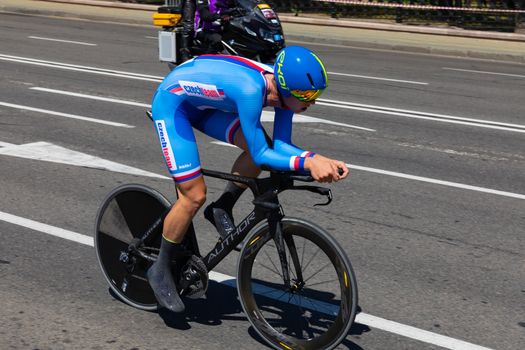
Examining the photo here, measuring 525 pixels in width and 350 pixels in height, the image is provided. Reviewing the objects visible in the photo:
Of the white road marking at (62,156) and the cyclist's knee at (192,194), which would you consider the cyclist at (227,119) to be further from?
the white road marking at (62,156)

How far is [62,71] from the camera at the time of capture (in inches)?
590

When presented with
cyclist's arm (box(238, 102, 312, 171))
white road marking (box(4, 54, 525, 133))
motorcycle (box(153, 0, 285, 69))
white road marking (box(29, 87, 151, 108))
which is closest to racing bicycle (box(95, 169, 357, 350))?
cyclist's arm (box(238, 102, 312, 171))

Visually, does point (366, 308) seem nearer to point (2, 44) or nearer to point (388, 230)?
point (388, 230)

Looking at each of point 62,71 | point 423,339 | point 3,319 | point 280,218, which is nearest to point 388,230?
point 423,339

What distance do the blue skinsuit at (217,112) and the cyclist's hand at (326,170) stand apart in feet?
0.31

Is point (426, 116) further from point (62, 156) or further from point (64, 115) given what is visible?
point (62, 156)

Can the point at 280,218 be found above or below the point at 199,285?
above

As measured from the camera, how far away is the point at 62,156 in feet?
29.7

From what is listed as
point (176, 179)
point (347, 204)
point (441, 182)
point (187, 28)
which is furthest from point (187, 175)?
point (441, 182)

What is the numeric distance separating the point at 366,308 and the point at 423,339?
0.53 meters

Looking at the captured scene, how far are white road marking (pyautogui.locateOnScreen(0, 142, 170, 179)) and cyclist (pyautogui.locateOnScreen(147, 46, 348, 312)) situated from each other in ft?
11.5

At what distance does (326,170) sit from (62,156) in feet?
17.9

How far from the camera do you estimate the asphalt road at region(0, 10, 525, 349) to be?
16.5 feet

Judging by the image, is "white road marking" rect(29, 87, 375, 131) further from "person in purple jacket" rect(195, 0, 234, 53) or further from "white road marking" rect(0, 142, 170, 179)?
"person in purple jacket" rect(195, 0, 234, 53)
